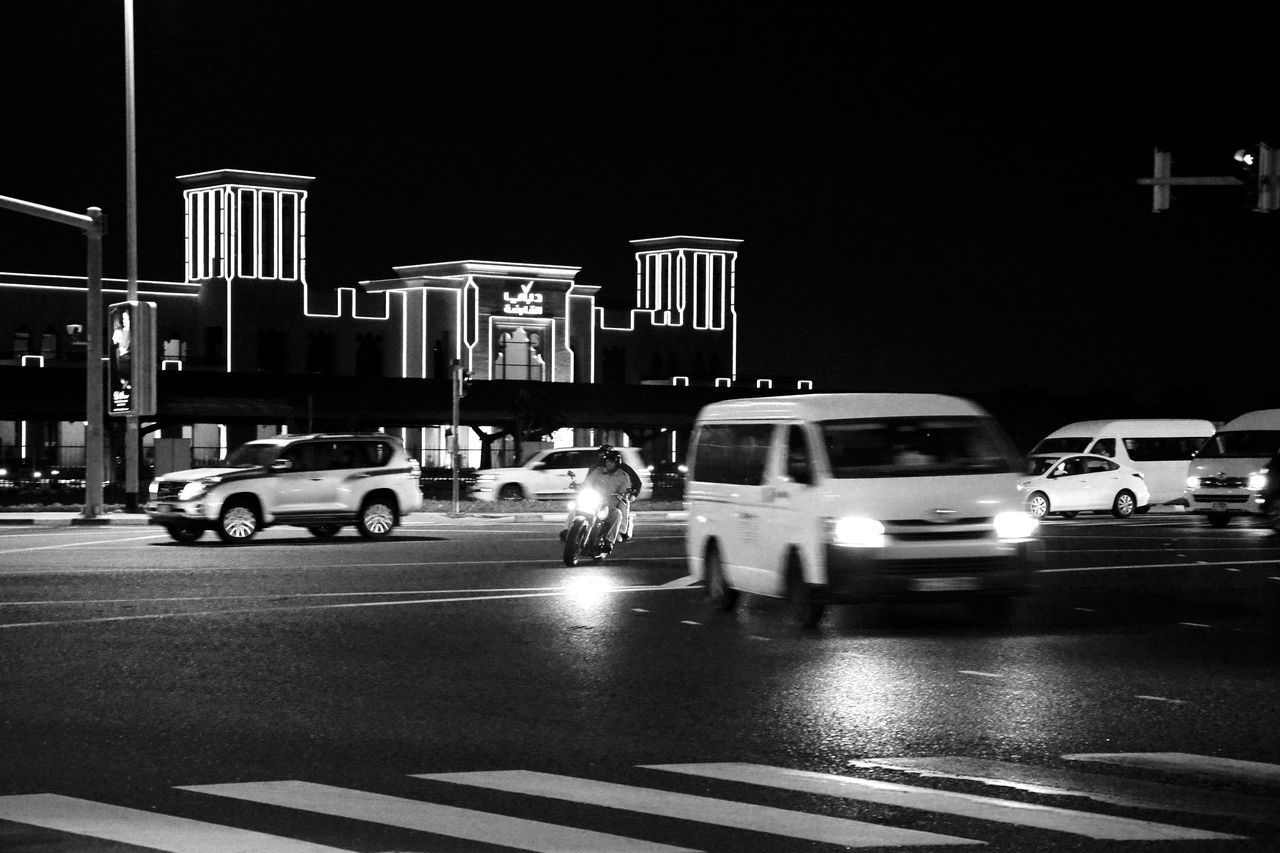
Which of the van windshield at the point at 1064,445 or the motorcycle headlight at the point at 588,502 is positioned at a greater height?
the van windshield at the point at 1064,445

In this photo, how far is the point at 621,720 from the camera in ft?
33.4

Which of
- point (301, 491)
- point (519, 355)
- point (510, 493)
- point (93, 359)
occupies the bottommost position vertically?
point (510, 493)

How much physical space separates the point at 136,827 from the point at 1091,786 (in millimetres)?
4236

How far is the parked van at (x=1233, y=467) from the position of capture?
32.8 meters

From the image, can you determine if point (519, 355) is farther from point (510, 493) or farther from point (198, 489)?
point (198, 489)

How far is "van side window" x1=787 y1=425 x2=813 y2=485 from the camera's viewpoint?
15.2 meters

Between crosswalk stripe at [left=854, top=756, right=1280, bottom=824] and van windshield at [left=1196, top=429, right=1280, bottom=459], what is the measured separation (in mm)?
26656

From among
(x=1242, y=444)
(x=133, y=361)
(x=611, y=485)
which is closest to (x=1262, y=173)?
(x=611, y=485)

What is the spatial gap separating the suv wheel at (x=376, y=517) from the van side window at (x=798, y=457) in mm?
14832

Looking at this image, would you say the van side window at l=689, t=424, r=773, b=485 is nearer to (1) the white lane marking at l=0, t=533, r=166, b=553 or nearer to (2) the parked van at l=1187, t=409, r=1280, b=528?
(1) the white lane marking at l=0, t=533, r=166, b=553

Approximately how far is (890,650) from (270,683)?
4.78m

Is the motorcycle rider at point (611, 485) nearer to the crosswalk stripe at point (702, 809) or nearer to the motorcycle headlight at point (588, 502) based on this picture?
the motorcycle headlight at point (588, 502)

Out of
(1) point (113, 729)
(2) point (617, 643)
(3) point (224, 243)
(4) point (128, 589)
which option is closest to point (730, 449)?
(2) point (617, 643)

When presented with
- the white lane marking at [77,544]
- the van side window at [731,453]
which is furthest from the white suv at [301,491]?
the van side window at [731,453]
